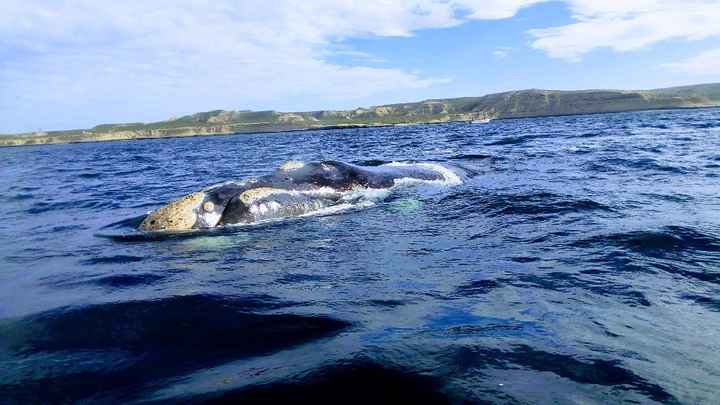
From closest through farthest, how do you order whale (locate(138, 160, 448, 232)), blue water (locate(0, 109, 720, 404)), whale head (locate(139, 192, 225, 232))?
blue water (locate(0, 109, 720, 404))
whale head (locate(139, 192, 225, 232))
whale (locate(138, 160, 448, 232))

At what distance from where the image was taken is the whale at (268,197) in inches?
388

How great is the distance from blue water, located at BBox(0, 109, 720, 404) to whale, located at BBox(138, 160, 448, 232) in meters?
0.59

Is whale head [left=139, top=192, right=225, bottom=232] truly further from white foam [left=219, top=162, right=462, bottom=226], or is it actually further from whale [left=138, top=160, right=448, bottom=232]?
white foam [left=219, top=162, right=462, bottom=226]

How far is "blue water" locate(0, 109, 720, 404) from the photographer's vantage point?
365 cm

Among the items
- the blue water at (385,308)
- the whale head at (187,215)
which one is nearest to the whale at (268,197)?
the whale head at (187,215)

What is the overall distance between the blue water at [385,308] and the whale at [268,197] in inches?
23.3

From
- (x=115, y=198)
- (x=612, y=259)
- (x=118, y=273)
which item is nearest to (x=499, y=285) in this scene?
(x=612, y=259)

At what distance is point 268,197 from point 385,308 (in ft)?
19.2

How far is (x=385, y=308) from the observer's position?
5.14 metres

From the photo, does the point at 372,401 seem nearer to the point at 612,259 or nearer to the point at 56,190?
the point at 612,259

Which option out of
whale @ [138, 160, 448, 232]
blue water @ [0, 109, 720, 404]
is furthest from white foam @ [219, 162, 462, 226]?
blue water @ [0, 109, 720, 404]

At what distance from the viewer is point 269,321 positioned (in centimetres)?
500

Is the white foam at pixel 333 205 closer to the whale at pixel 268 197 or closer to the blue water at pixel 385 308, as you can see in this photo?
the whale at pixel 268 197

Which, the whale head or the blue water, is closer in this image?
the blue water
